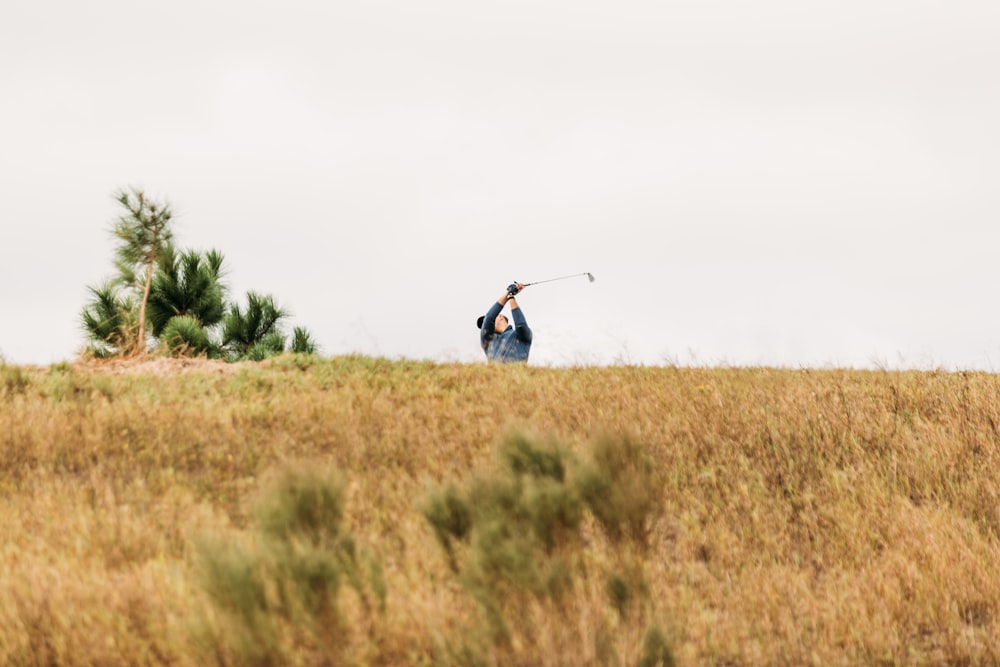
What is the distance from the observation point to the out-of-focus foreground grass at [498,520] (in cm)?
341

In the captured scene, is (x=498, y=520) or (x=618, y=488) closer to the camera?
(x=498, y=520)

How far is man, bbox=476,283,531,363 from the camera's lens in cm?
1144

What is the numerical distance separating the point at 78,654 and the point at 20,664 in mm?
327

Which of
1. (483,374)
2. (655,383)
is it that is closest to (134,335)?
(483,374)

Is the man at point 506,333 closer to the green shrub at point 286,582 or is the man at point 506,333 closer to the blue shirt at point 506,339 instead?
the blue shirt at point 506,339

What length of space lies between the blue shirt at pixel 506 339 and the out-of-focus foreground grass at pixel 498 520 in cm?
196

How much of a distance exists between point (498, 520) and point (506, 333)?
8.27 metres

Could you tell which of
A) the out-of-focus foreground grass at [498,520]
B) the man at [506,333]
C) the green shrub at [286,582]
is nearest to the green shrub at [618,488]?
the out-of-focus foreground grass at [498,520]

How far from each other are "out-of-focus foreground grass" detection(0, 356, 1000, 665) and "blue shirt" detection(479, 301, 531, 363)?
1.96 m

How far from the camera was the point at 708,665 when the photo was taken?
12.9 feet

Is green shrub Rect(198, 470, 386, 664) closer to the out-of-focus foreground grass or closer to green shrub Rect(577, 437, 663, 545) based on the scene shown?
the out-of-focus foreground grass

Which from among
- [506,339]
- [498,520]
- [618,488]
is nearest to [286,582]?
[498,520]

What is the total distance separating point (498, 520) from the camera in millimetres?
3559

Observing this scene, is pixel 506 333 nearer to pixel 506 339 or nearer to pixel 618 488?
pixel 506 339
